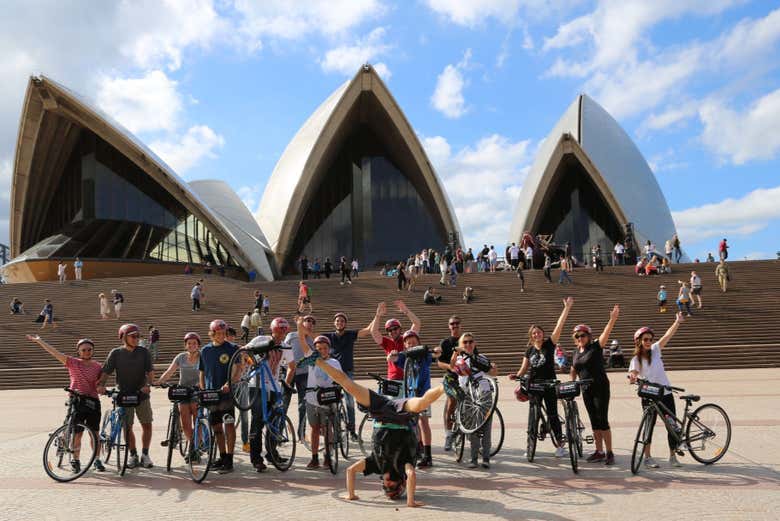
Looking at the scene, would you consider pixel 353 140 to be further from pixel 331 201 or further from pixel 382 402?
pixel 382 402

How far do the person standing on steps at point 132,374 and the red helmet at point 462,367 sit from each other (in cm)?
→ 258

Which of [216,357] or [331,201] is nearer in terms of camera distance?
[216,357]

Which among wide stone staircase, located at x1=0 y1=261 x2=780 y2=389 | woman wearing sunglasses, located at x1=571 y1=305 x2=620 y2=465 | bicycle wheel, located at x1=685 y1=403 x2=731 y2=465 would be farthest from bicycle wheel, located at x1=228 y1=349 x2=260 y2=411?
wide stone staircase, located at x1=0 y1=261 x2=780 y2=389

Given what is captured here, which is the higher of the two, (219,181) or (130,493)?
(219,181)

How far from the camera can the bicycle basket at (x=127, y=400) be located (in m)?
5.48

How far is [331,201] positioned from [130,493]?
30.8m

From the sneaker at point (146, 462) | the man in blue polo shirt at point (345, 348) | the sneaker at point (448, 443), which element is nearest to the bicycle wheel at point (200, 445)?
the sneaker at point (146, 462)

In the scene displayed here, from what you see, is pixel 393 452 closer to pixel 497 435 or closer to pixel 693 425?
pixel 497 435

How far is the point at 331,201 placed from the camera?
115 feet

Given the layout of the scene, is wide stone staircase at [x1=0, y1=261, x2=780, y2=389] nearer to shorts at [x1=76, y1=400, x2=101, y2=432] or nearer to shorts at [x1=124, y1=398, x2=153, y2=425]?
shorts at [x1=124, y1=398, x2=153, y2=425]

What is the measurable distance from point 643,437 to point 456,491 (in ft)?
5.05

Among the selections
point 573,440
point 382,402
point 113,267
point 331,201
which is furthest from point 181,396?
point 331,201

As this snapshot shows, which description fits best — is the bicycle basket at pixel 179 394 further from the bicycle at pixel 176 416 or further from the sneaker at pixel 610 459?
the sneaker at pixel 610 459

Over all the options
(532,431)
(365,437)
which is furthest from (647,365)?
(365,437)
